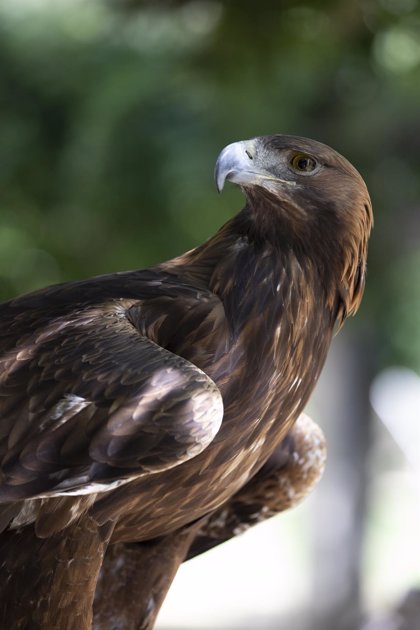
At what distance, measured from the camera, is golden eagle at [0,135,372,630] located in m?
2.49

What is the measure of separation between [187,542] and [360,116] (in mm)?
3693

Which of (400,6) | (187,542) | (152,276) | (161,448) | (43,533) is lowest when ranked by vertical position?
(187,542)

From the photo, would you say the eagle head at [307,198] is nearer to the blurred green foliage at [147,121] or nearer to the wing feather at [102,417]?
the wing feather at [102,417]

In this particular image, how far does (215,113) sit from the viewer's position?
5.74m

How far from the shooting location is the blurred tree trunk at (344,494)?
9695 millimetres

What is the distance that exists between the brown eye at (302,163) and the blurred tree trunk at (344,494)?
6.65 meters

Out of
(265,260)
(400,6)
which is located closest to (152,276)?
(265,260)

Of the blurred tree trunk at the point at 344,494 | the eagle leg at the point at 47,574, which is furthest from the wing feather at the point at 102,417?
the blurred tree trunk at the point at 344,494

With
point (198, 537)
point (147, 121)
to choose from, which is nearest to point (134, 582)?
point (198, 537)

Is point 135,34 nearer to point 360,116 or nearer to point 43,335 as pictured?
point 360,116

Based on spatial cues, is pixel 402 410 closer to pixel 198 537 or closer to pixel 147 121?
pixel 147 121

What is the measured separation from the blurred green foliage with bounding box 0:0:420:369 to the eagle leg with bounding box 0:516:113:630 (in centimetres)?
277

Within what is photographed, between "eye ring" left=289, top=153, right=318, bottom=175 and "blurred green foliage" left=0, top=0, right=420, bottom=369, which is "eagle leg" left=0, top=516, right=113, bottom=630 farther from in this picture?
"blurred green foliage" left=0, top=0, right=420, bottom=369

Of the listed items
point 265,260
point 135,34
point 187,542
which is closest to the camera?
point 265,260
